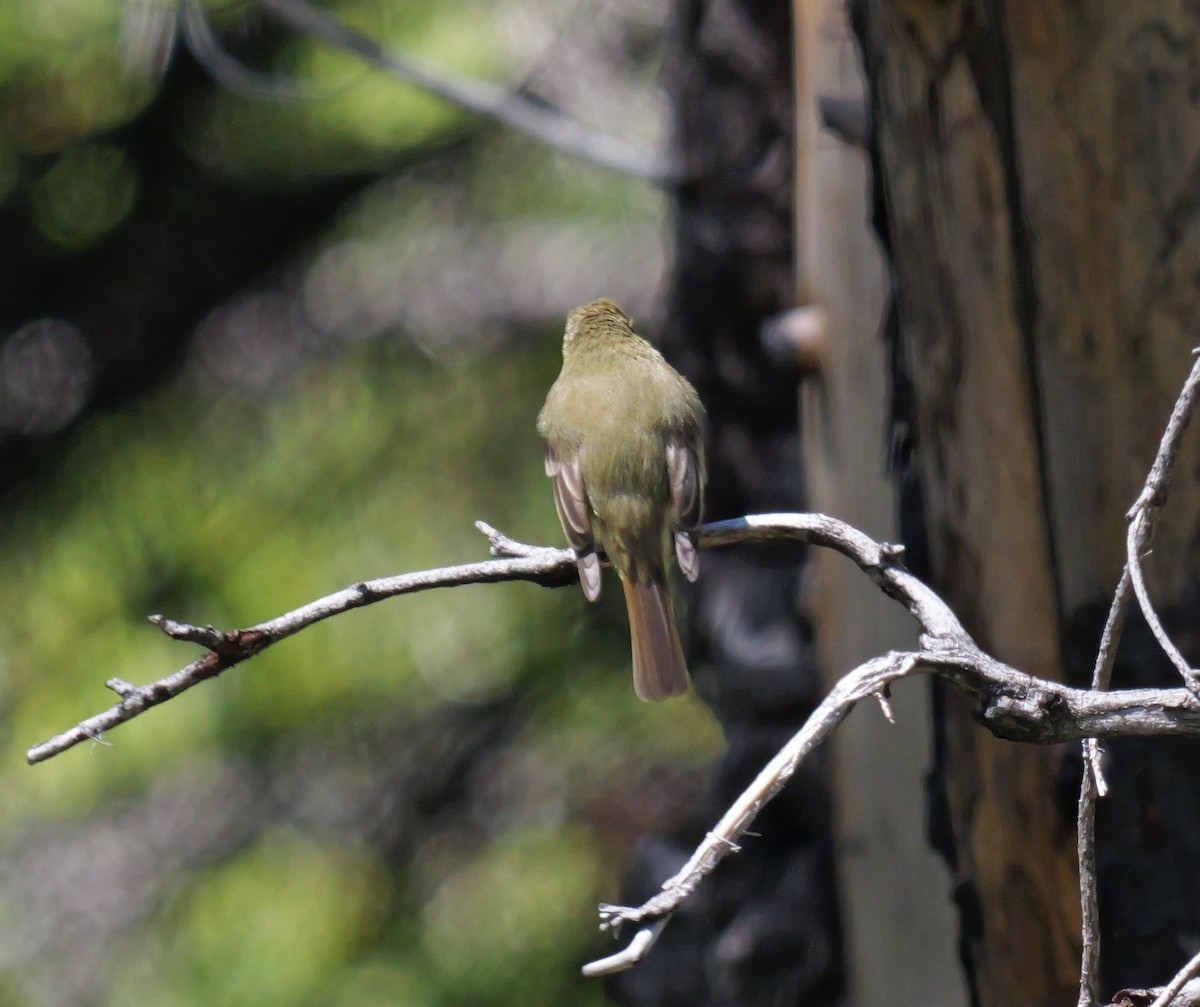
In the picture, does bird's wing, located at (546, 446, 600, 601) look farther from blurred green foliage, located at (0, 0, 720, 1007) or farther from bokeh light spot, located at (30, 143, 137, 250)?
bokeh light spot, located at (30, 143, 137, 250)

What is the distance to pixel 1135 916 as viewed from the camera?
2203 mm

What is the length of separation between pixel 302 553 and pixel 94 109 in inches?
51.8

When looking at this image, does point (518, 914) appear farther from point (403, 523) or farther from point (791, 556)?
point (791, 556)

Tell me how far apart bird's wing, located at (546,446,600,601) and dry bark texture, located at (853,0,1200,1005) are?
1.81 feet

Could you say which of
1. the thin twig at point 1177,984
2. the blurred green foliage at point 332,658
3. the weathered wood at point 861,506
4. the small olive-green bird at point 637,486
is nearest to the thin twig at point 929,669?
the thin twig at point 1177,984

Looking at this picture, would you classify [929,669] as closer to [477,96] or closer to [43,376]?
[477,96]

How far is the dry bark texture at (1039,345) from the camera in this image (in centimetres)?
221

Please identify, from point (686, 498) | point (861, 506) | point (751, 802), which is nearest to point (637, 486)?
point (686, 498)

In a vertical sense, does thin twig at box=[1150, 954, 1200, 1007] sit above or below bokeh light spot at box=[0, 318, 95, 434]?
below

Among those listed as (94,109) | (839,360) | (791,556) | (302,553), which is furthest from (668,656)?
(94,109)

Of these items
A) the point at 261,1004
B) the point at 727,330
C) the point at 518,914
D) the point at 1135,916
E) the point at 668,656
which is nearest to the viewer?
the point at 1135,916

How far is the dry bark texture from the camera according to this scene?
2.21 metres

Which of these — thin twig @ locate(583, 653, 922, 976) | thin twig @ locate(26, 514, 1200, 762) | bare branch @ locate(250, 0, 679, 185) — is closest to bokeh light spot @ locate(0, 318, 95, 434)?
bare branch @ locate(250, 0, 679, 185)

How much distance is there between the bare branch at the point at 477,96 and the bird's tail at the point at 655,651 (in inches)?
57.3
